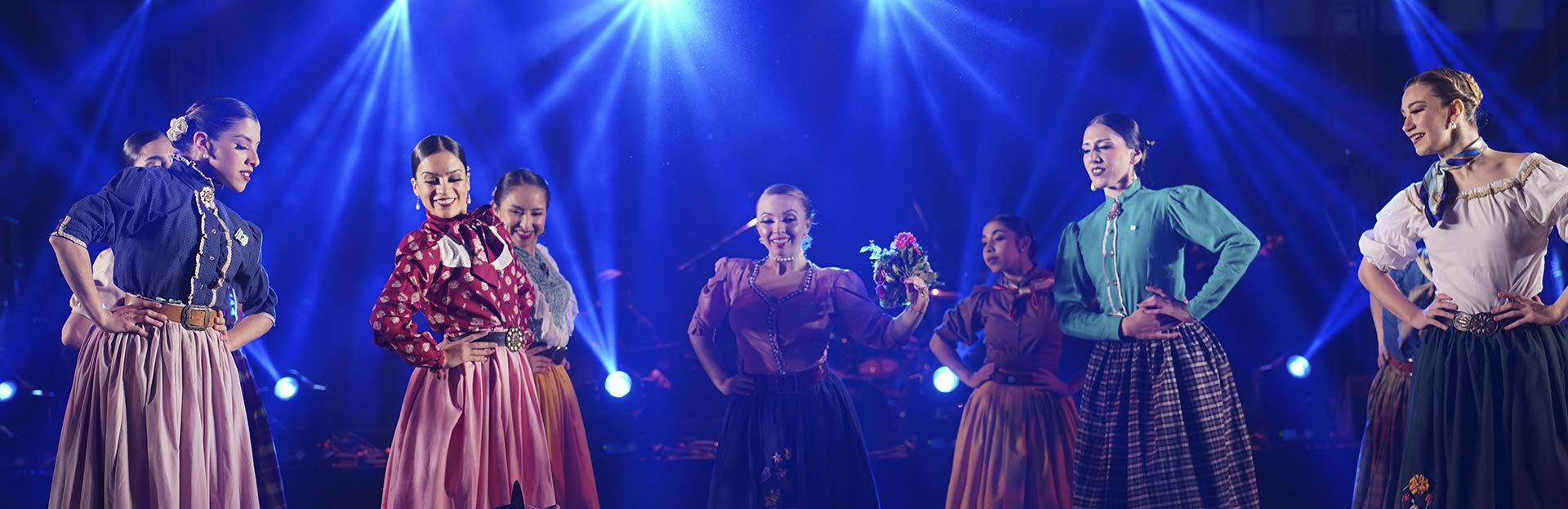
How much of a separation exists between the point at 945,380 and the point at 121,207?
3.77m

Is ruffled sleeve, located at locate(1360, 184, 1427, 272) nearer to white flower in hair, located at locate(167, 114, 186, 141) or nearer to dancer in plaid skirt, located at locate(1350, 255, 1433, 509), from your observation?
dancer in plaid skirt, located at locate(1350, 255, 1433, 509)

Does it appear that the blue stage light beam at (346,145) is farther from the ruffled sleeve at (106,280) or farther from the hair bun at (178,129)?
the hair bun at (178,129)

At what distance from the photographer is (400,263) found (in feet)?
13.0

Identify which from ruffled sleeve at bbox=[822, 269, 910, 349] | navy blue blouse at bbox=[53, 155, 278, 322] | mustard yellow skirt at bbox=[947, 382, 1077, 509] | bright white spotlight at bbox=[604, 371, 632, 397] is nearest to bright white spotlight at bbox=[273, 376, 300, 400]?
bright white spotlight at bbox=[604, 371, 632, 397]

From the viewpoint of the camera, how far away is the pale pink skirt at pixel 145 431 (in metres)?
3.92

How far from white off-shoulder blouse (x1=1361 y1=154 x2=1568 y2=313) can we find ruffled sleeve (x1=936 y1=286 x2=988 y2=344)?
1886 mm

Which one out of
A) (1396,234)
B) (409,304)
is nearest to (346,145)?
(409,304)

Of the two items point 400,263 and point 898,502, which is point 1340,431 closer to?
point 898,502

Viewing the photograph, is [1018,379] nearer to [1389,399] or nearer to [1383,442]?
[1383,442]

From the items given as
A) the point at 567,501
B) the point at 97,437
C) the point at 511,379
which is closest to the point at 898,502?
the point at 567,501

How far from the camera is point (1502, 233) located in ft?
13.2

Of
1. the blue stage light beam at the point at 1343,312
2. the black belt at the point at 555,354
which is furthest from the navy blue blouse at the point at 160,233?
the blue stage light beam at the point at 1343,312

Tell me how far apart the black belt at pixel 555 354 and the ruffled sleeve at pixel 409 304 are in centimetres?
109

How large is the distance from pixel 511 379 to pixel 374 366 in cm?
253
